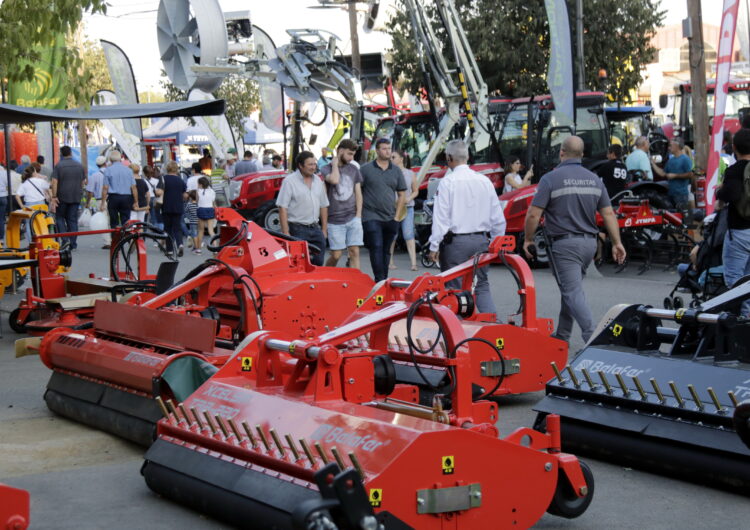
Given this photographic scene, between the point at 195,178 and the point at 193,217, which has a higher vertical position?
the point at 195,178

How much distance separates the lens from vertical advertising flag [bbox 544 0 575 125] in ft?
64.4

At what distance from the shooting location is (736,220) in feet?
30.8

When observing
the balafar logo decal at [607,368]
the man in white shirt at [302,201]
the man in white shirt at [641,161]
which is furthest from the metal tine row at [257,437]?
the man in white shirt at [641,161]

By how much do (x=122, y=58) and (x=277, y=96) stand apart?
474cm

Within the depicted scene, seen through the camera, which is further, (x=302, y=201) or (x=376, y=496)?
(x=302, y=201)

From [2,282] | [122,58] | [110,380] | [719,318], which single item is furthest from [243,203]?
[719,318]

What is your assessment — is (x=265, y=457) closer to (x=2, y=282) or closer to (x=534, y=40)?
(x=2, y=282)

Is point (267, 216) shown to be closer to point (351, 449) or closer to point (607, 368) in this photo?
point (607, 368)

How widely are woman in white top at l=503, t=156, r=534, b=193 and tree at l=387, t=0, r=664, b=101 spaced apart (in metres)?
14.5

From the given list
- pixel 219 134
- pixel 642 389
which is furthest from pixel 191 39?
pixel 642 389

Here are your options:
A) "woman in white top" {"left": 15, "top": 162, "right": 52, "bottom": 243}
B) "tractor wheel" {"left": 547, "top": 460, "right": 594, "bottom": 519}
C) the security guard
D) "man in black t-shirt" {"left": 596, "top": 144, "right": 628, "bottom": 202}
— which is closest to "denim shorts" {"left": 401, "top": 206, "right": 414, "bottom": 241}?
"man in black t-shirt" {"left": 596, "top": 144, "right": 628, "bottom": 202}

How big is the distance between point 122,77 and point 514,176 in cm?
1466

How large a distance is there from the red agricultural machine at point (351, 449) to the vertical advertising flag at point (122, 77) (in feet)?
81.6

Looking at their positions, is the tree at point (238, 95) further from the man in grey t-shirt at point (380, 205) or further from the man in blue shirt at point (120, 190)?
the man in grey t-shirt at point (380, 205)
